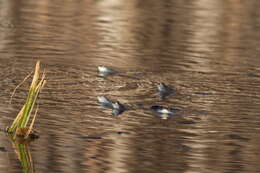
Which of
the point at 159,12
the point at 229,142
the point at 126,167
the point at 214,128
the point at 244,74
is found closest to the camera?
the point at 126,167

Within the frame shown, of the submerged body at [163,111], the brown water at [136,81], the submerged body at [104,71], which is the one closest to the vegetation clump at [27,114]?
the brown water at [136,81]

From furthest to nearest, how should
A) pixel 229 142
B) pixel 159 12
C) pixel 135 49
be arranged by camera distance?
pixel 159 12
pixel 135 49
pixel 229 142

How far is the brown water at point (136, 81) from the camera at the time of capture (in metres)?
9.16

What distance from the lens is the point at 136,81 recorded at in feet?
43.2

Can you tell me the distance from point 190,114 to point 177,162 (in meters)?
2.31

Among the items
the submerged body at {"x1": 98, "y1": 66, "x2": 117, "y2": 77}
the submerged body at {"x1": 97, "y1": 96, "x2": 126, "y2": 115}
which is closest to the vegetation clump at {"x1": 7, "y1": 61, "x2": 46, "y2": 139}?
the submerged body at {"x1": 97, "y1": 96, "x2": 126, "y2": 115}

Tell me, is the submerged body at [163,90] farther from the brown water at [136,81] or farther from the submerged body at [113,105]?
the submerged body at [113,105]

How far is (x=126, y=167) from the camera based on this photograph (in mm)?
8711

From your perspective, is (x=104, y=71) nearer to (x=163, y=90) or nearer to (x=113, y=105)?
(x=163, y=90)

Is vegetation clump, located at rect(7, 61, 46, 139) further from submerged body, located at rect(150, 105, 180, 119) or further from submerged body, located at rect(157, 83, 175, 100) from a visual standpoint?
submerged body, located at rect(157, 83, 175, 100)

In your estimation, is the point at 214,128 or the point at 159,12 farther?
the point at 159,12

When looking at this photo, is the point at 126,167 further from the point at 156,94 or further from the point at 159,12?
the point at 159,12

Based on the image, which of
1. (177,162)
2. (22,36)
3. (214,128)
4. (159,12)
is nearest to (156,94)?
(214,128)

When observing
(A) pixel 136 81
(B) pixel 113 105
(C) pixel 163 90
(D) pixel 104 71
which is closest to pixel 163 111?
(B) pixel 113 105
